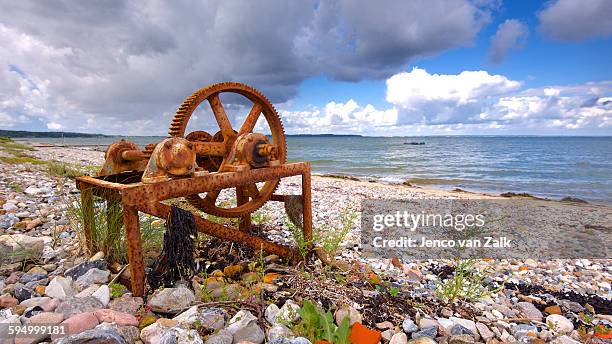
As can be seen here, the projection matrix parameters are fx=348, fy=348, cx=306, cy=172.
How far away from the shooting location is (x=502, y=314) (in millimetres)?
3279

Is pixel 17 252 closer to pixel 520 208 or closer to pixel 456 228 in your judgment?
pixel 456 228

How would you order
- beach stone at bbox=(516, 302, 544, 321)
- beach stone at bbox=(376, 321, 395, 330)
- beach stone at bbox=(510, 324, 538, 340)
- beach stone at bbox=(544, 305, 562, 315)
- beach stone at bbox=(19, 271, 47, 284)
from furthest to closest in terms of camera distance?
beach stone at bbox=(544, 305, 562, 315)
beach stone at bbox=(516, 302, 544, 321)
beach stone at bbox=(19, 271, 47, 284)
beach stone at bbox=(510, 324, 538, 340)
beach stone at bbox=(376, 321, 395, 330)

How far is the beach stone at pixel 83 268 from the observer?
3244mm

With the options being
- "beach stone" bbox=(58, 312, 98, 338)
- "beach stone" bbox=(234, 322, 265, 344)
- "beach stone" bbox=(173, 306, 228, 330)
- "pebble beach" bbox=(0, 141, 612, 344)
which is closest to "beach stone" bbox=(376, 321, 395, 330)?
"pebble beach" bbox=(0, 141, 612, 344)

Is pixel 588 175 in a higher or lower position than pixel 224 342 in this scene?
lower

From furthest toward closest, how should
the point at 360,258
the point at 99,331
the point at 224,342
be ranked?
the point at 360,258, the point at 224,342, the point at 99,331

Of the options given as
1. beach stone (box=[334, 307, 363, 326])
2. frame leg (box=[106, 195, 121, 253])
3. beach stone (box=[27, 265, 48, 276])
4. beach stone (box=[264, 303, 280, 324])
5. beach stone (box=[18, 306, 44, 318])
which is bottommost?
beach stone (box=[334, 307, 363, 326])

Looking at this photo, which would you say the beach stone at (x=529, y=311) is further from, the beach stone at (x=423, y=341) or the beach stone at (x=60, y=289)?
the beach stone at (x=60, y=289)

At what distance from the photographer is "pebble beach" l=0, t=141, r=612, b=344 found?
96.7 inches

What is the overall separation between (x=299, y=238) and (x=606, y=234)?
23.7 feet

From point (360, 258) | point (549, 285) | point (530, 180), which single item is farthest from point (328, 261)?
point (530, 180)

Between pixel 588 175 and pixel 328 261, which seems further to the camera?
pixel 588 175

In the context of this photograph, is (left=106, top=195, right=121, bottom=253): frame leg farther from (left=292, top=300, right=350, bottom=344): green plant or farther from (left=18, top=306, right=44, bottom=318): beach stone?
(left=292, top=300, right=350, bottom=344): green plant

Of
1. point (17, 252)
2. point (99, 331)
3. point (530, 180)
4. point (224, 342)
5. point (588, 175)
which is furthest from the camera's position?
point (588, 175)
